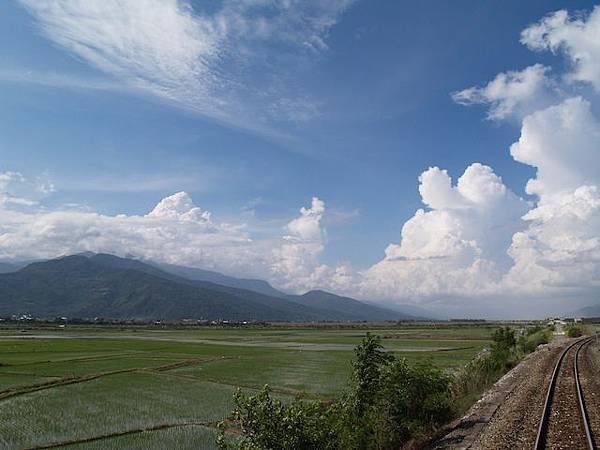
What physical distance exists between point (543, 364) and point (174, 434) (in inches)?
1043

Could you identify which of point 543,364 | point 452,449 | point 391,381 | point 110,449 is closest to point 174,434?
point 110,449

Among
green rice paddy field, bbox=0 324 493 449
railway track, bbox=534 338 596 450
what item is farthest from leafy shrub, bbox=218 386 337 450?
green rice paddy field, bbox=0 324 493 449

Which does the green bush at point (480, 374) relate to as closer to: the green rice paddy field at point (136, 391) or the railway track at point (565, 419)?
the railway track at point (565, 419)

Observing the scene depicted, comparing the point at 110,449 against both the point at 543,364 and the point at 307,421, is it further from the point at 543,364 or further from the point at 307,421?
the point at 543,364

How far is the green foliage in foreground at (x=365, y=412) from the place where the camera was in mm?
11898

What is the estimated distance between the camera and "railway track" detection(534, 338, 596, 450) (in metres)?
13.7

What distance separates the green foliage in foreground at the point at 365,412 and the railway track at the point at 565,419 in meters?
4.00

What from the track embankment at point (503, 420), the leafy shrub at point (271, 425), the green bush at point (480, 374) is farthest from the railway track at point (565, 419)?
the leafy shrub at point (271, 425)

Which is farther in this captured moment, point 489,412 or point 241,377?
point 241,377

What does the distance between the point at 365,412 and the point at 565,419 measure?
6.99 metres

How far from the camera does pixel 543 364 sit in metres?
34.2

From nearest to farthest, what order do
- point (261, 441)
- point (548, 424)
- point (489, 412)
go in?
1. point (261, 441)
2. point (548, 424)
3. point (489, 412)

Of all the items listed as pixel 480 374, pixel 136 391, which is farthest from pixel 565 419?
pixel 136 391

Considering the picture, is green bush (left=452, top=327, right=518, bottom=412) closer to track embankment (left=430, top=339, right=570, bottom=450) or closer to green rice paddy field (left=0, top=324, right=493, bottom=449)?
track embankment (left=430, top=339, right=570, bottom=450)
